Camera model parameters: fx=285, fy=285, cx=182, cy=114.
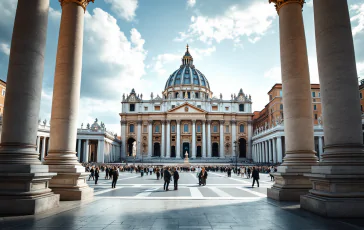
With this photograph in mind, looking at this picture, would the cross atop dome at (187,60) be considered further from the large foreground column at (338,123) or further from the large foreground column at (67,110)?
the large foreground column at (338,123)

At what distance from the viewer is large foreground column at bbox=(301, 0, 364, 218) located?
711cm

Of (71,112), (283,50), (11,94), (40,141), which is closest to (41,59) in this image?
(11,94)

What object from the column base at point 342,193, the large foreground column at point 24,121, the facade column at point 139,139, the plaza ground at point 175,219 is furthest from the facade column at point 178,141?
the column base at point 342,193

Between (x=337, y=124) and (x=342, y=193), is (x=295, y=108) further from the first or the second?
(x=342, y=193)

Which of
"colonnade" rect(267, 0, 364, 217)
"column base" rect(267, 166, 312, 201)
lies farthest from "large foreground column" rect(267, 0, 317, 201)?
"colonnade" rect(267, 0, 364, 217)

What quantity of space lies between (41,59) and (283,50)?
843 centimetres

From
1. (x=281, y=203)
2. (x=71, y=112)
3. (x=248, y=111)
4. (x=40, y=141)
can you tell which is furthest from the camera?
(x=248, y=111)

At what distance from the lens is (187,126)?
86562mm

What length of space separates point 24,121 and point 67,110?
8.31 feet

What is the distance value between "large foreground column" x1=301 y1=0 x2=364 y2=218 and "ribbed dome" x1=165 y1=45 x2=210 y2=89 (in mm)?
96944

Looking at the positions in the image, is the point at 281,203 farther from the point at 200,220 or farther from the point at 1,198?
the point at 1,198

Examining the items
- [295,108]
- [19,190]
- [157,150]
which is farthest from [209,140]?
[19,190]

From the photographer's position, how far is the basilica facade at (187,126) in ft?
278

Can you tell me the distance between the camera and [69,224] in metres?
6.36
